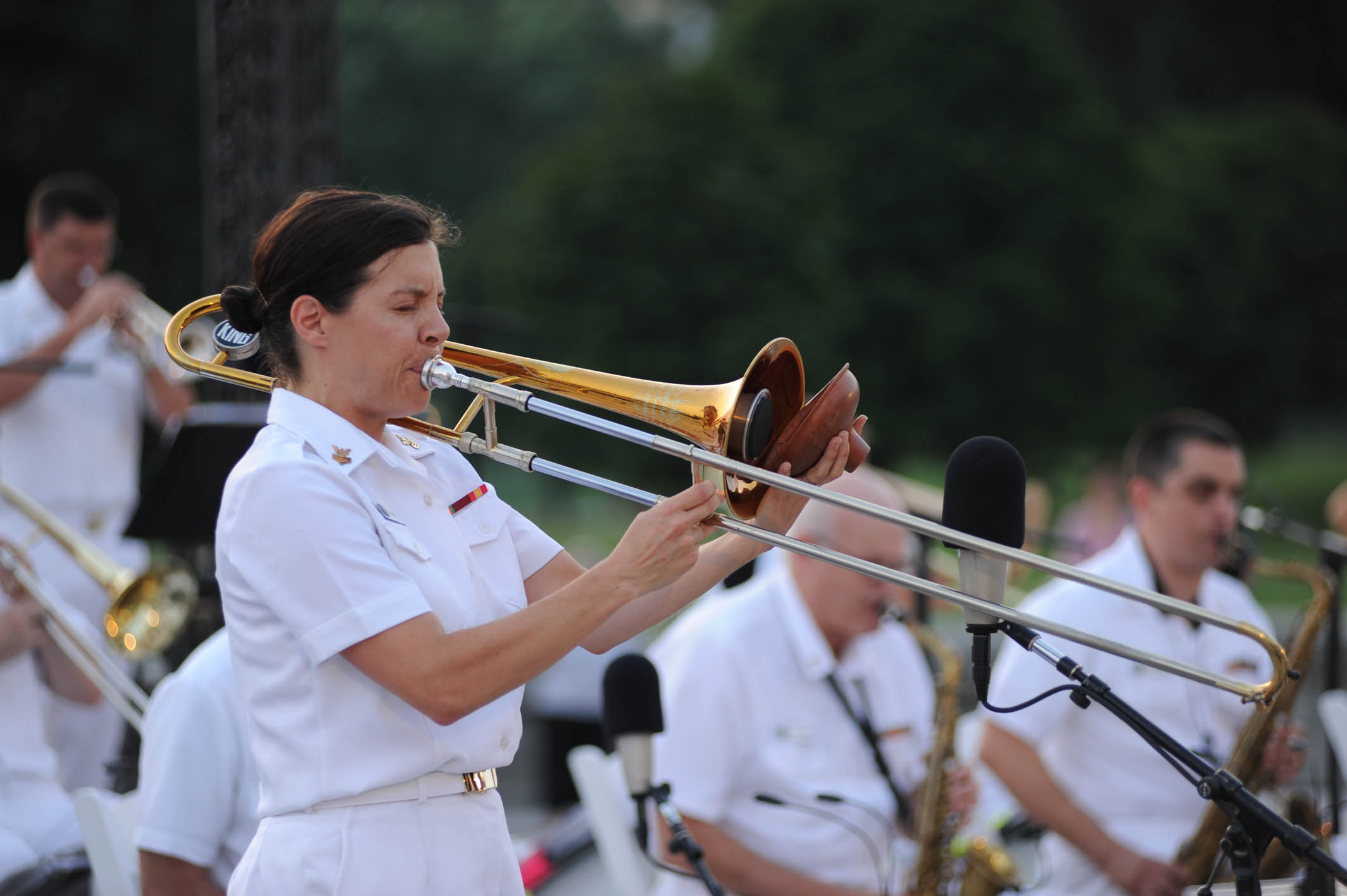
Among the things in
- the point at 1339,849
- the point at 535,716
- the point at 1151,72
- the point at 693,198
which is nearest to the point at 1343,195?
the point at 1151,72

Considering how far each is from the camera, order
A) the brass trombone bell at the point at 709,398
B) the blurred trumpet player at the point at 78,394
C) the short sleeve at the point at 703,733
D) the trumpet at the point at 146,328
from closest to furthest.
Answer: the brass trombone bell at the point at 709,398 → the short sleeve at the point at 703,733 → the blurred trumpet player at the point at 78,394 → the trumpet at the point at 146,328

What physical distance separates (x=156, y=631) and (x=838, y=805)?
83.3 inches

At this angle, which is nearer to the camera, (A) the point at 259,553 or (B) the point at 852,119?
(A) the point at 259,553

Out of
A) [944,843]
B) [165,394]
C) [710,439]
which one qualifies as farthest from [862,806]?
[165,394]

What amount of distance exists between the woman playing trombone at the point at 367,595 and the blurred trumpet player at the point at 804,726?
1776 mm

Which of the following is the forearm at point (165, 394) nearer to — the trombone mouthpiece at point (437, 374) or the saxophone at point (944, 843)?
the saxophone at point (944, 843)

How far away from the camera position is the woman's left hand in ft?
8.14

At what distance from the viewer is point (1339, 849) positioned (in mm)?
3951

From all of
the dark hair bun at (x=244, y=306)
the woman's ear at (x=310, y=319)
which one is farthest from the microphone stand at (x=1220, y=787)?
the dark hair bun at (x=244, y=306)

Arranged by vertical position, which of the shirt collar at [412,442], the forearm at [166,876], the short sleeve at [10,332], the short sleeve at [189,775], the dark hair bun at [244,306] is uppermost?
the short sleeve at [10,332]

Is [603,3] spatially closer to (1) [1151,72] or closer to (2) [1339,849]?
(1) [1151,72]

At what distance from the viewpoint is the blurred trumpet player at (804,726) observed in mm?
4055

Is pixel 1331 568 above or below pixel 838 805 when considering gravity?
above

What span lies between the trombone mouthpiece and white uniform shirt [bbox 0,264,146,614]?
11.5ft
